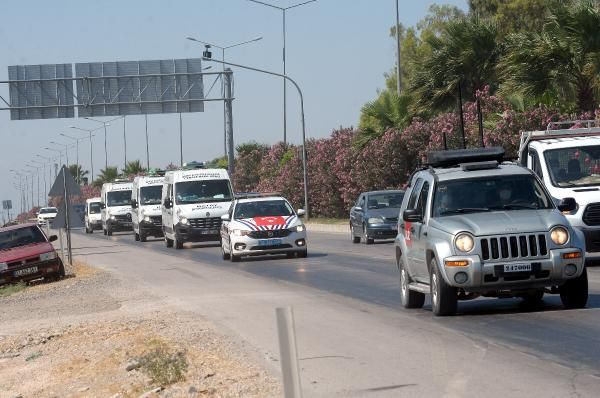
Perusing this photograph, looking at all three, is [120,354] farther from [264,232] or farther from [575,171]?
[264,232]

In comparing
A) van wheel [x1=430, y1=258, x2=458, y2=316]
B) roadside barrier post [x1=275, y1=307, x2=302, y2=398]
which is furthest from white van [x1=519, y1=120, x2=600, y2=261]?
roadside barrier post [x1=275, y1=307, x2=302, y2=398]

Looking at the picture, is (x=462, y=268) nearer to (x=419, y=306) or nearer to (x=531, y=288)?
(x=531, y=288)

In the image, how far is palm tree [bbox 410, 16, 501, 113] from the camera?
41375 mm

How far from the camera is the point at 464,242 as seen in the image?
45.7 ft

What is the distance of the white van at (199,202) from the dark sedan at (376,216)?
14.4ft

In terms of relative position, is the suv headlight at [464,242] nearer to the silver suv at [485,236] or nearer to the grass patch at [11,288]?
the silver suv at [485,236]

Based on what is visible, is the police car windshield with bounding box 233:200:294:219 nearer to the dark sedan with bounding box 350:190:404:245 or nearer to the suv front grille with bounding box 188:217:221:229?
the dark sedan with bounding box 350:190:404:245

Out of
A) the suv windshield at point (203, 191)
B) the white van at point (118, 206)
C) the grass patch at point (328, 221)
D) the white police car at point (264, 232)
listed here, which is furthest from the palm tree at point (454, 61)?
the white van at point (118, 206)

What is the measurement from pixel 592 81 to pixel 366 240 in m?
7.85

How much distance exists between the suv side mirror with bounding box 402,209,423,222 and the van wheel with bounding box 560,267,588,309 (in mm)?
1812

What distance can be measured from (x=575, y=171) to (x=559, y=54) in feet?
45.2

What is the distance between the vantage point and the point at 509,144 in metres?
41.8

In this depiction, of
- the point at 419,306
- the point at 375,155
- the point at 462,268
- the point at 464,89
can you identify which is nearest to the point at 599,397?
the point at 462,268

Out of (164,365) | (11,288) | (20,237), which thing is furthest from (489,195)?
(20,237)
